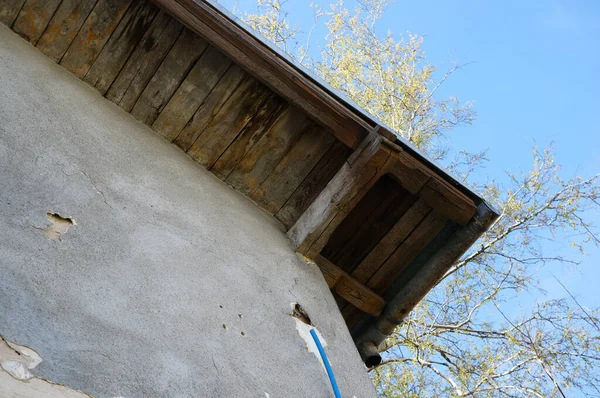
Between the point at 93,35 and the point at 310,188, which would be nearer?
the point at 93,35

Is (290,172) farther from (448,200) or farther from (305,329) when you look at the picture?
(305,329)

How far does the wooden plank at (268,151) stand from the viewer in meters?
3.94

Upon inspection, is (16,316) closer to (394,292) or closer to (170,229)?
(170,229)

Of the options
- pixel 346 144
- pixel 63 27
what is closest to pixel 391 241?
pixel 346 144

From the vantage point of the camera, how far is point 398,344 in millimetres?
9141

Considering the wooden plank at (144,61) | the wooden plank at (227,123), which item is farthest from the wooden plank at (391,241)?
the wooden plank at (144,61)

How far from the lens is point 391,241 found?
13.4ft

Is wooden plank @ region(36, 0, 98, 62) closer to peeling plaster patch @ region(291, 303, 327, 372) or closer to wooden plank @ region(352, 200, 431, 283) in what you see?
peeling plaster patch @ region(291, 303, 327, 372)

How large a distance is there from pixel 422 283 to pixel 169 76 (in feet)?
6.10

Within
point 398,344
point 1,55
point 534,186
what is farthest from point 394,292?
point 534,186

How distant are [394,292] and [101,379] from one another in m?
2.29

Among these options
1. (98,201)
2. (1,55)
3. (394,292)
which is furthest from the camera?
(394,292)

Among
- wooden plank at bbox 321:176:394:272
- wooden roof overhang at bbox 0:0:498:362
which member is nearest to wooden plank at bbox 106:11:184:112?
wooden roof overhang at bbox 0:0:498:362

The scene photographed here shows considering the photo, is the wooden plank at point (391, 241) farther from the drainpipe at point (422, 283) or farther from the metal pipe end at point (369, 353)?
the metal pipe end at point (369, 353)
